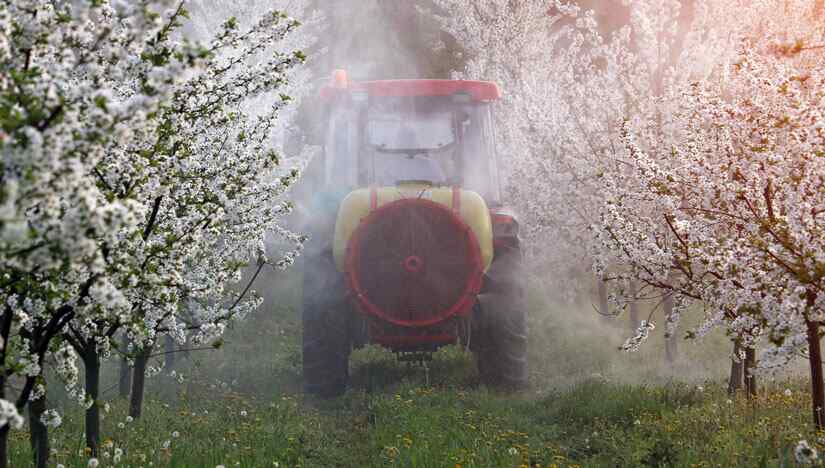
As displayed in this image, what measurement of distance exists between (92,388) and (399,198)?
142 inches

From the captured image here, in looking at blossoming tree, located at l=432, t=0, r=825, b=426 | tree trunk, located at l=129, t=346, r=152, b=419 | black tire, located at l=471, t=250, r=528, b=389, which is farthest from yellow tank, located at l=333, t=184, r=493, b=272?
tree trunk, located at l=129, t=346, r=152, b=419

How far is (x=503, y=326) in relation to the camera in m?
8.32

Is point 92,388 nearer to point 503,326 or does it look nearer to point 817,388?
point 503,326

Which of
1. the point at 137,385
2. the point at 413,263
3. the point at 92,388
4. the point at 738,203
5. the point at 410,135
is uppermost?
the point at 410,135

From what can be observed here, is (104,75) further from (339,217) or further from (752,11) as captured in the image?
(752,11)

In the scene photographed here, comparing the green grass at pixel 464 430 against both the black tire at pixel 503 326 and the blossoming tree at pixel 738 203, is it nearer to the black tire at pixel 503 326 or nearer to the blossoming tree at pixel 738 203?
the black tire at pixel 503 326

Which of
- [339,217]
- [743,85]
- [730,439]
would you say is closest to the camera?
[730,439]

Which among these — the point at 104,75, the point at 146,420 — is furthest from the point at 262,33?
the point at 146,420

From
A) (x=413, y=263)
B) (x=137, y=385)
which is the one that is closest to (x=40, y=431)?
(x=137, y=385)

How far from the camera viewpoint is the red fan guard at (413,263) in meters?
7.27

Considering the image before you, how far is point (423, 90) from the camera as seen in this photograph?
29.3 feet

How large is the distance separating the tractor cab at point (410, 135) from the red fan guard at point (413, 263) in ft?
4.37

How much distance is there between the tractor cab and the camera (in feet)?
28.7

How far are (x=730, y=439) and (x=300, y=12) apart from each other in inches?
758
